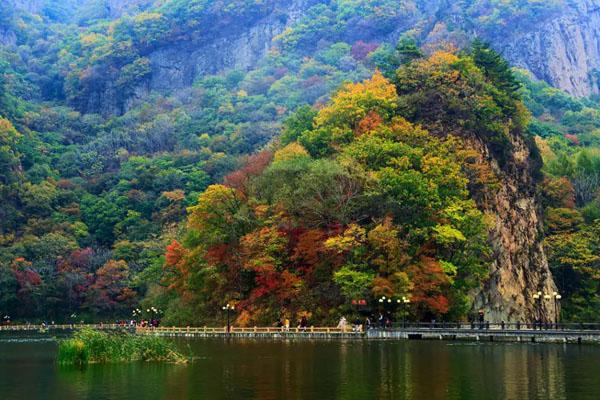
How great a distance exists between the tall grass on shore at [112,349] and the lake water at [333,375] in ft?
3.87

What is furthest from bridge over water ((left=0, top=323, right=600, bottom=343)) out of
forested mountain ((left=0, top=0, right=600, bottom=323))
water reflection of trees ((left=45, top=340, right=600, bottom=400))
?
water reflection of trees ((left=45, top=340, right=600, bottom=400))

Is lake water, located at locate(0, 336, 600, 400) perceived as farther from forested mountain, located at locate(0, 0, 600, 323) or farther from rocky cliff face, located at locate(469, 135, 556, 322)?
rocky cliff face, located at locate(469, 135, 556, 322)

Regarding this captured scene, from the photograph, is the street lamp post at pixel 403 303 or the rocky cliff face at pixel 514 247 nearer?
the street lamp post at pixel 403 303

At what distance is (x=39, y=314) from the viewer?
338 feet

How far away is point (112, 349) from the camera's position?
41.8 meters

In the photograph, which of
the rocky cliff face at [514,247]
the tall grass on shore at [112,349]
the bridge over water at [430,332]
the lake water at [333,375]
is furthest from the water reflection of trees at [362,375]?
the rocky cliff face at [514,247]

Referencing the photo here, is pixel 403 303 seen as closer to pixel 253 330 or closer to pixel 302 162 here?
pixel 253 330

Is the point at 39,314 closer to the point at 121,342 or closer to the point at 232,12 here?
the point at 121,342

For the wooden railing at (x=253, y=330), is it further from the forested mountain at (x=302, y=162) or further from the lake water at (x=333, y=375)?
the lake water at (x=333, y=375)

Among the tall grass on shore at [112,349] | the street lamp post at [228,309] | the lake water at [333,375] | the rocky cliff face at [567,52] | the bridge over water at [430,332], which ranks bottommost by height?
the lake water at [333,375]

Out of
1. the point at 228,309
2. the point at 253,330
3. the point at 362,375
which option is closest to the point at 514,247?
the point at 253,330

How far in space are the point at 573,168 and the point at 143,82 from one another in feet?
334

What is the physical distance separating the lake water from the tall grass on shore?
1.18 metres

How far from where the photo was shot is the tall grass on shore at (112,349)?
40906 millimetres
